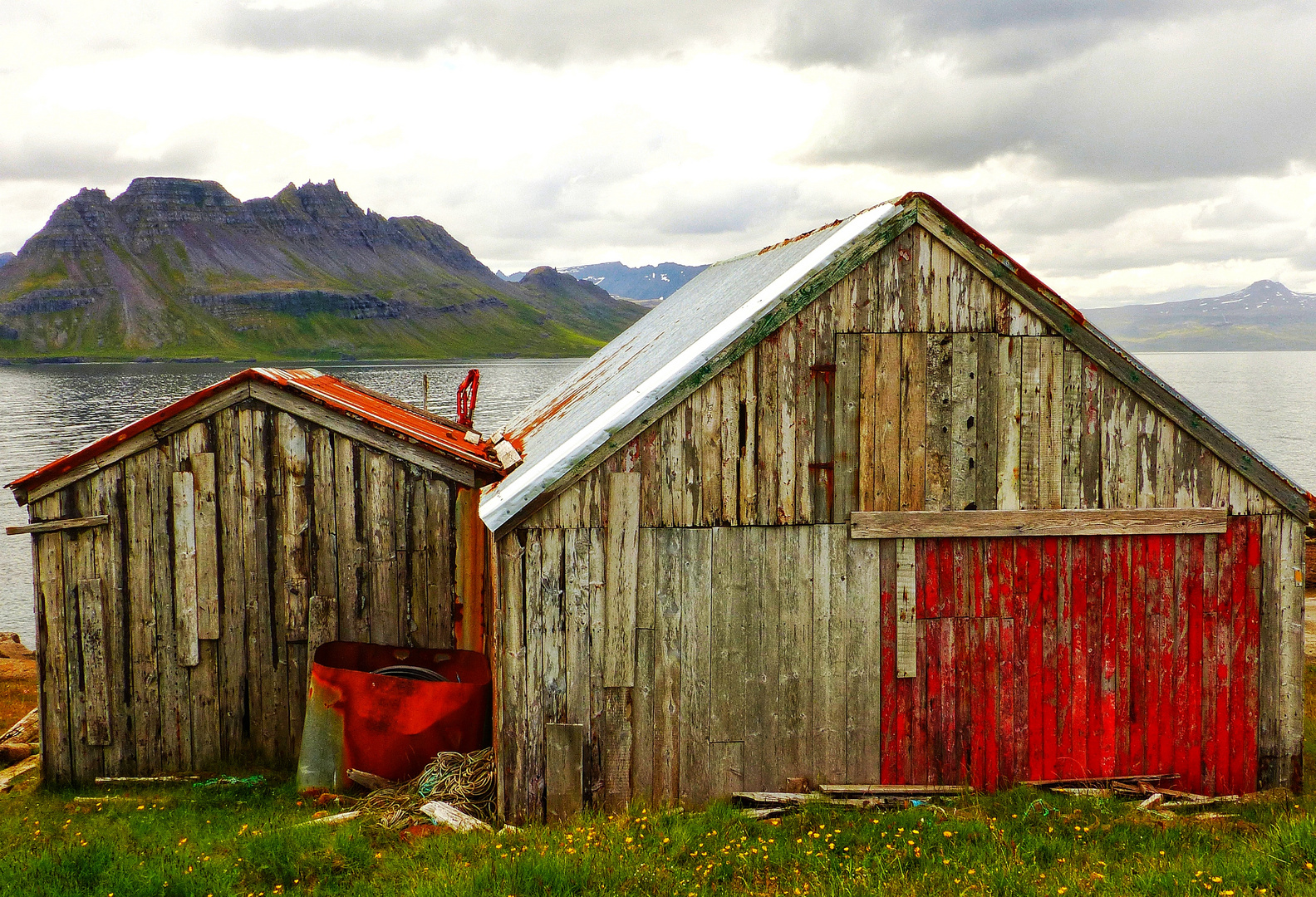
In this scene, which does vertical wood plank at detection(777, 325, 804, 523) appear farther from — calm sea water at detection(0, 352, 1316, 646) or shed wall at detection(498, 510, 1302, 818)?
calm sea water at detection(0, 352, 1316, 646)

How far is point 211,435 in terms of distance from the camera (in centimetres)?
920

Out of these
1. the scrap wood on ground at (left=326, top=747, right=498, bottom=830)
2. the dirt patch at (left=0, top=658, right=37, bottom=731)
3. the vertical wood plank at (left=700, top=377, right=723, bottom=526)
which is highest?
the vertical wood plank at (left=700, top=377, right=723, bottom=526)

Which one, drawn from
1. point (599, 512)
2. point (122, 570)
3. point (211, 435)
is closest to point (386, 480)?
point (211, 435)

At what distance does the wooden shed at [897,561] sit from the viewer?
7.22m

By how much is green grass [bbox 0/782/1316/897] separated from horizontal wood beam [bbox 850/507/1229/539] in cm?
203

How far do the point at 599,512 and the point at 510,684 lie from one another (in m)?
1.45

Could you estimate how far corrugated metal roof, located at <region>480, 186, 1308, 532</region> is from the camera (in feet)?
23.1

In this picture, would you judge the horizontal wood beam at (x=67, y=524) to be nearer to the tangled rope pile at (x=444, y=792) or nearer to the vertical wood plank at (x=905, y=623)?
the tangled rope pile at (x=444, y=792)

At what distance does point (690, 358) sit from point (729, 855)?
342 centimetres

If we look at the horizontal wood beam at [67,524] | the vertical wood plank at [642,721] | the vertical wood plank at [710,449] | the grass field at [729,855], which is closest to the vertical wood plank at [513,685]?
the grass field at [729,855]

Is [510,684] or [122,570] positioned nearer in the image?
[510,684]

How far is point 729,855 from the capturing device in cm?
628

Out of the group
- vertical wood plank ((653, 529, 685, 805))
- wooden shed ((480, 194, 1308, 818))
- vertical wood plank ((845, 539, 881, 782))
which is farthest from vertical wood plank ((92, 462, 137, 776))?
vertical wood plank ((845, 539, 881, 782))

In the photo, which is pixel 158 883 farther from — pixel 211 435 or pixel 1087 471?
pixel 1087 471
